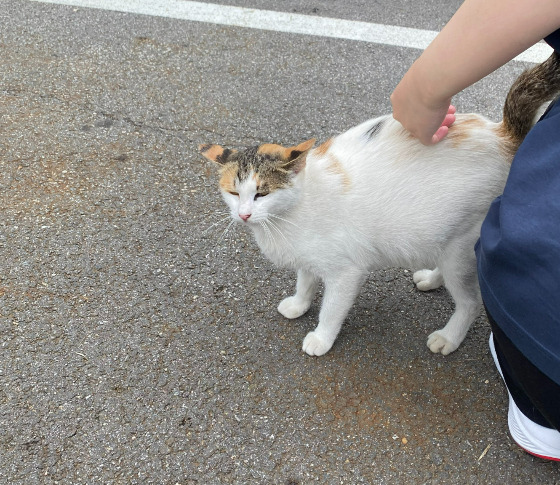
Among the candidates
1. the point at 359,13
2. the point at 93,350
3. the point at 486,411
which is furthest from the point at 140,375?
the point at 359,13

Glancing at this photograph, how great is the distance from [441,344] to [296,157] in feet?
2.74

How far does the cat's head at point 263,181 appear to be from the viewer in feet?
5.47

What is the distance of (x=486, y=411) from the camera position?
1816 mm

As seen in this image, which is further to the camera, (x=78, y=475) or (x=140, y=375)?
(x=140, y=375)

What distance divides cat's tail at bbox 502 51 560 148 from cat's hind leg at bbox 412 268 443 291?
625 mm

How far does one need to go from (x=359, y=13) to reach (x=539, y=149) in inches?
117

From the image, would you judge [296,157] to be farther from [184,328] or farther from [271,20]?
[271,20]

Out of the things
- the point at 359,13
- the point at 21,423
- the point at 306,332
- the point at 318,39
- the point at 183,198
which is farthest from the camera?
the point at 359,13

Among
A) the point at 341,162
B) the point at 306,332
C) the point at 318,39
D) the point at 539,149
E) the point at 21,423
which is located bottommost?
the point at 21,423

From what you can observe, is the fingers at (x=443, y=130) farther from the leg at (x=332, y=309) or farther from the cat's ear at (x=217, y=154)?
the cat's ear at (x=217, y=154)

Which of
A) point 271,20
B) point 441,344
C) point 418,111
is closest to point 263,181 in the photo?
point 418,111

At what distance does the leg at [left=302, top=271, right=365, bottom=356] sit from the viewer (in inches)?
71.6

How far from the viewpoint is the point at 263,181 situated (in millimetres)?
1664

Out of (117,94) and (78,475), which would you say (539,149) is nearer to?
(78,475)
